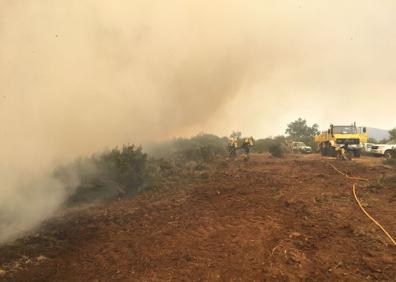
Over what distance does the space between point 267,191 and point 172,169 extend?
5725mm

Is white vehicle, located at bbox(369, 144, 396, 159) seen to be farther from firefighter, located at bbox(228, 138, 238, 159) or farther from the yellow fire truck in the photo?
firefighter, located at bbox(228, 138, 238, 159)

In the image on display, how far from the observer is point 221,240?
8727 mm

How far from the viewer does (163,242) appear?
8.82 m

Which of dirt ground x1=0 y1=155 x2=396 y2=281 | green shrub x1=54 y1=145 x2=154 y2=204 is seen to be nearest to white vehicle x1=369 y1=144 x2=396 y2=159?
dirt ground x1=0 y1=155 x2=396 y2=281

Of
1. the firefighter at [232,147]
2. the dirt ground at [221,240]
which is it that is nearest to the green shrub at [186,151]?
the firefighter at [232,147]

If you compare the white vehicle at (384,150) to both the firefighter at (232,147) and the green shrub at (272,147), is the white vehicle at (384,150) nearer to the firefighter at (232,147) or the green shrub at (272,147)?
the green shrub at (272,147)

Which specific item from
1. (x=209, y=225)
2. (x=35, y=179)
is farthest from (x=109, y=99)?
(x=209, y=225)

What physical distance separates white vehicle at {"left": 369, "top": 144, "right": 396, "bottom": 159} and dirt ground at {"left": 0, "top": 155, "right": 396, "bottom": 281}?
13.3 metres

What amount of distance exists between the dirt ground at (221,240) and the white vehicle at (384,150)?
13327 millimetres

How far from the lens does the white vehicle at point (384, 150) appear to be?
25814mm

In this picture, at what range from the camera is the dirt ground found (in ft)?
23.4

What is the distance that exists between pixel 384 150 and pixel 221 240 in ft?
73.4

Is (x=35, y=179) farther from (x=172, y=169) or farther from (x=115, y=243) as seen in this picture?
(x=172, y=169)

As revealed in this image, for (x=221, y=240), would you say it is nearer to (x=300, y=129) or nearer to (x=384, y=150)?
(x=384, y=150)
